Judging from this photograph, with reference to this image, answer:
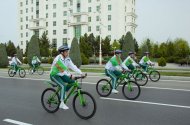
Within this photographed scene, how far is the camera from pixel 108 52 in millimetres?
60562

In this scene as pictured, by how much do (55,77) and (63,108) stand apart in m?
0.91

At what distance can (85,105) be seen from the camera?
262 inches

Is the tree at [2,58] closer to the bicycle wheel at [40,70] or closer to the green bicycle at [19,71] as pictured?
the bicycle wheel at [40,70]

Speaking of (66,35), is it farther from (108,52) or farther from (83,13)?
(108,52)

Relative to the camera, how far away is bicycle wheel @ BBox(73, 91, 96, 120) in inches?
258

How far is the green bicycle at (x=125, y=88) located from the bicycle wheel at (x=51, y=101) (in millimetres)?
3286

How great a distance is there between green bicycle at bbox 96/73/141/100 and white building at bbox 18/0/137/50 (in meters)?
54.5

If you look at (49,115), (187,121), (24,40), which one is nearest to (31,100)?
(49,115)

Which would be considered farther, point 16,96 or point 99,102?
point 16,96

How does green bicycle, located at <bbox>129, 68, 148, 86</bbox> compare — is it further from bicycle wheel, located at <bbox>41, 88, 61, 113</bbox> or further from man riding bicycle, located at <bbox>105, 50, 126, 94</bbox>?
bicycle wheel, located at <bbox>41, 88, 61, 113</bbox>

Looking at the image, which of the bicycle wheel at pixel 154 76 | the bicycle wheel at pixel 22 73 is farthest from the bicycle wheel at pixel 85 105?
the bicycle wheel at pixel 22 73

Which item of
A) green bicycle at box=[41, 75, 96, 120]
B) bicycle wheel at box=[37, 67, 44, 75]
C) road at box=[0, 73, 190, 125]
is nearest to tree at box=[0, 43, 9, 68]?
bicycle wheel at box=[37, 67, 44, 75]

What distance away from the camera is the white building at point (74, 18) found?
70.9m

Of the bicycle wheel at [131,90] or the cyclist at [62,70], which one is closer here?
the cyclist at [62,70]
